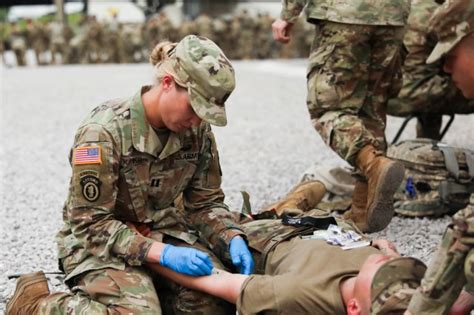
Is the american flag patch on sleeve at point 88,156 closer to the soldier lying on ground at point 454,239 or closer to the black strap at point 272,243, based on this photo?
the black strap at point 272,243

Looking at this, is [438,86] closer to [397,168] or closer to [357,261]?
[397,168]

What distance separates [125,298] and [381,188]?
142cm

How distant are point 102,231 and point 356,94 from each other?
1.83m

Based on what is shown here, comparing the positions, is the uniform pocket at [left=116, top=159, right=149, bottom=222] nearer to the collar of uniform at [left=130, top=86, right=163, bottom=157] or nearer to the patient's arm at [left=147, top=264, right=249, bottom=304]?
the collar of uniform at [left=130, top=86, right=163, bottom=157]

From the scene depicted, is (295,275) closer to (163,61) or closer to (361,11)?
(163,61)

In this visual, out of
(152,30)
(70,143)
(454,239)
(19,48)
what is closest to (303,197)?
(454,239)

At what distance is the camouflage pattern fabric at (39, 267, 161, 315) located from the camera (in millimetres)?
2537

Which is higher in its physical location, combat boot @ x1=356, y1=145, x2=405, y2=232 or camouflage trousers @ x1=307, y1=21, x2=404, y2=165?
camouflage trousers @ x1=307, y1=21, x2=404, y2=165

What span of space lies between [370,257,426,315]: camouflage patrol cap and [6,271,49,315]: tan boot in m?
1.15

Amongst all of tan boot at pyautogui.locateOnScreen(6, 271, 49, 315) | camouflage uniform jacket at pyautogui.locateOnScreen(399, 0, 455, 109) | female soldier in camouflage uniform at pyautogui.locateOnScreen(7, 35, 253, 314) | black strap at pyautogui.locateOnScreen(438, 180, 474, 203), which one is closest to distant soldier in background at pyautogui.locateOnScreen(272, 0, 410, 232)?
black strap at pyautogui.locateOnScreen(438, 180, 474, 203)

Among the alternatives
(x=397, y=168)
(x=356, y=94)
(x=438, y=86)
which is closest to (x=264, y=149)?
(x=438, y=86)

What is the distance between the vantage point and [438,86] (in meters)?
4.86

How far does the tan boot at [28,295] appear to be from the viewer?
8.89ft

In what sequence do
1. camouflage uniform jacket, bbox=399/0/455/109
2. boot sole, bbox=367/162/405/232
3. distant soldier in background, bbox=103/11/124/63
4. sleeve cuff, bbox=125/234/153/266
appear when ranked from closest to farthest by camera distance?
sleeve cuff, bbox=125/234/153/266 → boot sole, bbox=367/162/405/232 → camouflage uniform jacket, bbox=399/0/455/109 → distant soldier in background, bbox=103/11/124/63
